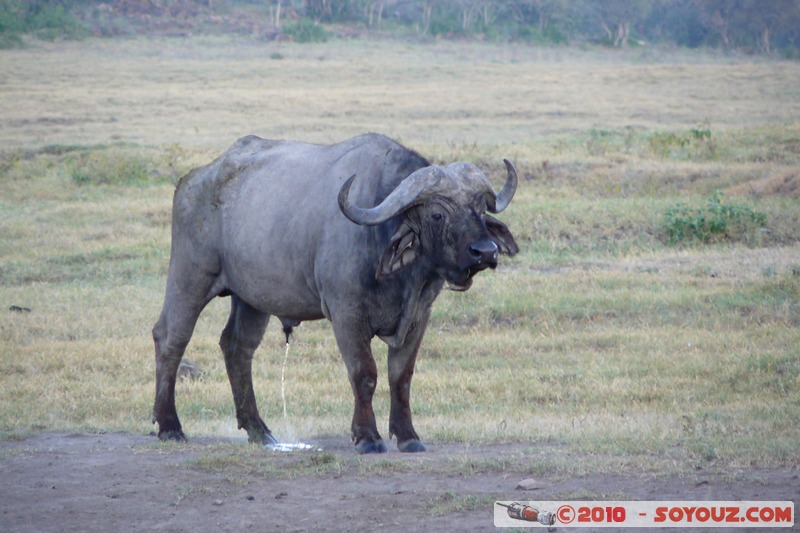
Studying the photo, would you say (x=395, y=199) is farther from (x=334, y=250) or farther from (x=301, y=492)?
(x=301, y=492)

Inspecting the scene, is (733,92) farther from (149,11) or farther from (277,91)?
(149,11)

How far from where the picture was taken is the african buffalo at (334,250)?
6285 millimetres

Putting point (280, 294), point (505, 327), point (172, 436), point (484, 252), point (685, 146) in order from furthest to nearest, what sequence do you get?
1. point (685, 146)
2. point (505, 327)
3. point (172, 436)
4. point (280, 294)
5. point (484, 252)

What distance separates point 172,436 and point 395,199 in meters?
2.42

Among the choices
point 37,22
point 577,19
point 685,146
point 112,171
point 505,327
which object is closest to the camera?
point 505,327

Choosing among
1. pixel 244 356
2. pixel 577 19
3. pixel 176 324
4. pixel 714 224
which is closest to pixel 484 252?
pixel 244 356

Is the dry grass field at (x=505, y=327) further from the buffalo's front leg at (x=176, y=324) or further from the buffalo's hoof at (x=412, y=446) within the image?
the buffalo's front leg at (x=176, y=324)

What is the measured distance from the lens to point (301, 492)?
18.2 feet

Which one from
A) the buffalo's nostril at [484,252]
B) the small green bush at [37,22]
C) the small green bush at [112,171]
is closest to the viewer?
the buffalo's nostril at [484,252]

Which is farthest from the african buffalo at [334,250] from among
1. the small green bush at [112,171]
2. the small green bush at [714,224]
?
the small green bush at [112,171]

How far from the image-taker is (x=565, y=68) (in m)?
44.7

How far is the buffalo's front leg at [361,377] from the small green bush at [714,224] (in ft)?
27.2

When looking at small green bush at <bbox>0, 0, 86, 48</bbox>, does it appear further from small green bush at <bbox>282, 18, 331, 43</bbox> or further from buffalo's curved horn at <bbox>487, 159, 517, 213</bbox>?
buffalo's curved horn at <bbox>487, 159, 517, 213</bbox>

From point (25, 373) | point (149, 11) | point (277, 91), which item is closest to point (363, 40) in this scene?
point (149, 11)
